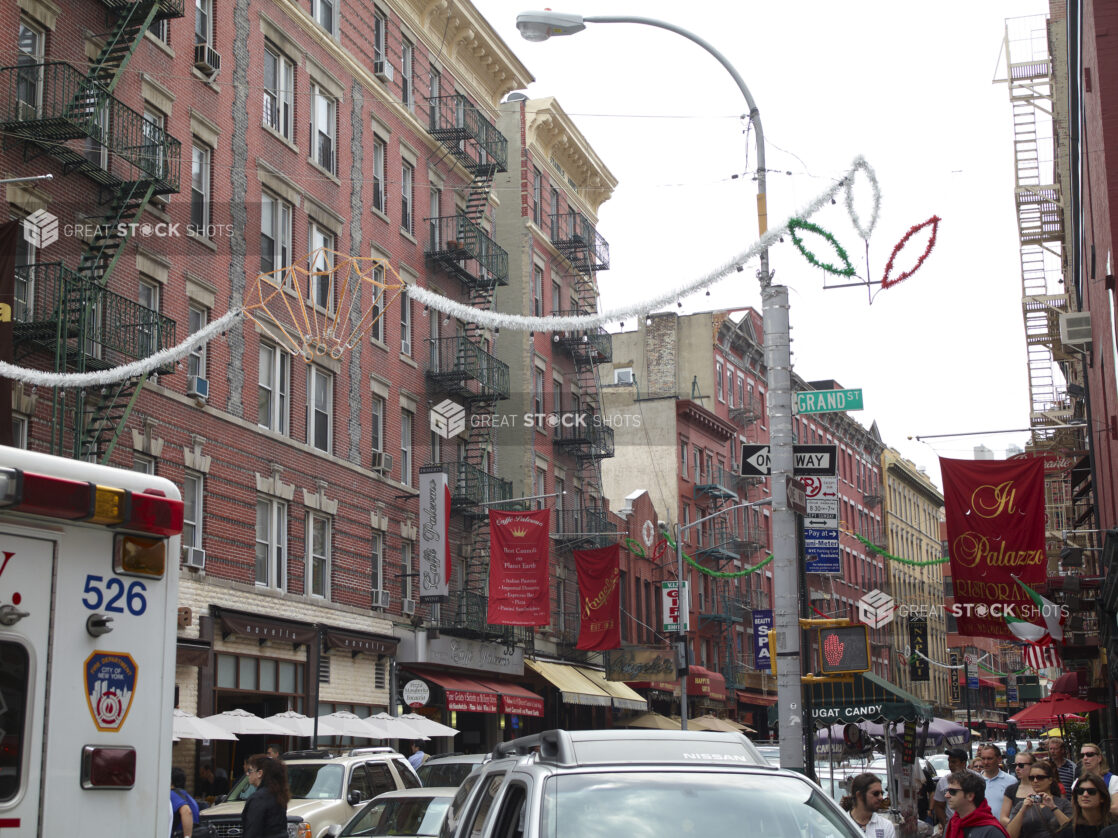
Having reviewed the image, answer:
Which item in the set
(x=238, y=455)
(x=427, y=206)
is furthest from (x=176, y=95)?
(x=427, y=206)

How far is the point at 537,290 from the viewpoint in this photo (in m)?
47.6

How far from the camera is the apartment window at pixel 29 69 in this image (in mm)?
22500

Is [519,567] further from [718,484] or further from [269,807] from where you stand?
[718,484]

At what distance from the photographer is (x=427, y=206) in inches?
1523

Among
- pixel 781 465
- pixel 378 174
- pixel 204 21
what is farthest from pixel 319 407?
Answer: pixel 781 465

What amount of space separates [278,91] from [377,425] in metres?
8.62

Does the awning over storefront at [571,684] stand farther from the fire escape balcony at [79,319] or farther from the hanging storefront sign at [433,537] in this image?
the fire escape balcony at [79,319]

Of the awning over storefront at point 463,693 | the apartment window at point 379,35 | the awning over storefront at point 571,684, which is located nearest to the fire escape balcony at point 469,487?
the awning over storefront at point 463,693

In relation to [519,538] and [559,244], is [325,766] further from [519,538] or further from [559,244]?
[559,244]

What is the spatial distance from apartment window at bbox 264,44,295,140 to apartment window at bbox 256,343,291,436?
5.05 metres

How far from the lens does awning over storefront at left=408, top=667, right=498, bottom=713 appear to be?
34.6 metres

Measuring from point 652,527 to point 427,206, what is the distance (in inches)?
813

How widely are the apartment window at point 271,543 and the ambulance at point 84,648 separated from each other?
884 inches

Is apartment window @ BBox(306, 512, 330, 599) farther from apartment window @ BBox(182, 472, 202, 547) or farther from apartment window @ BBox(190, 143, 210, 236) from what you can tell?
apartment window @ BBox(190, 143, 210, 236)
